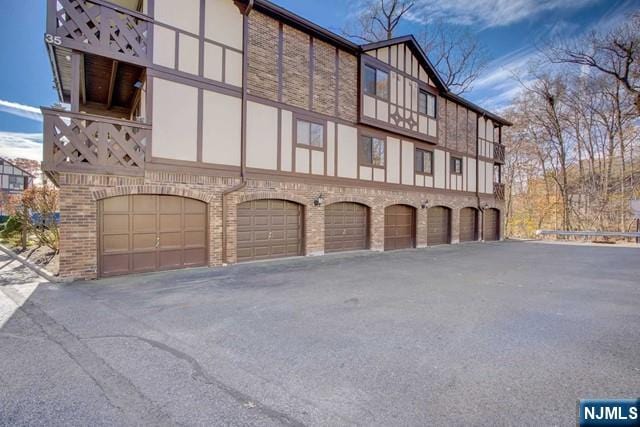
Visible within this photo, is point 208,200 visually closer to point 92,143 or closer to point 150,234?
point 150,234

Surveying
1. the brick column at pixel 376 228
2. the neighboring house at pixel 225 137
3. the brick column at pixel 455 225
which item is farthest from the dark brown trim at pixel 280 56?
the brick column at pixel 455 225

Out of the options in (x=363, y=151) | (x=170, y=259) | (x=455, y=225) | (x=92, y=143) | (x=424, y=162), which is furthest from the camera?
(x=455, y=225)

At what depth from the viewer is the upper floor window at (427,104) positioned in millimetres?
15430

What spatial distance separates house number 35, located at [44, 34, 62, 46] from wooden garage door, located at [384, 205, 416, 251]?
11738 millimetres

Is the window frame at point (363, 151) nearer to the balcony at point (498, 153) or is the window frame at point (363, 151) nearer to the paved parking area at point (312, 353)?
the paved parking area at point (312, 353)

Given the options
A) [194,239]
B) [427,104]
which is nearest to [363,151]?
[427,104]

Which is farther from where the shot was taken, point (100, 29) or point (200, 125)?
point (200, 125)

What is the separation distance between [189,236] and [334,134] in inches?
250

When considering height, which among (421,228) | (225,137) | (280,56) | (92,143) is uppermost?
(280,56)

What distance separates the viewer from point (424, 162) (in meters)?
15.8

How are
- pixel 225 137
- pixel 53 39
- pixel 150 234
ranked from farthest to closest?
pixel 225 137
pixel 150 234
pixel 53 39

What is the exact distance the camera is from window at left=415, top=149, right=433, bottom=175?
50.7 ft

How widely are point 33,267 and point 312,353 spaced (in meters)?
8.88

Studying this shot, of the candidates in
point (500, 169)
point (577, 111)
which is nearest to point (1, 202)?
point (500, 169)
